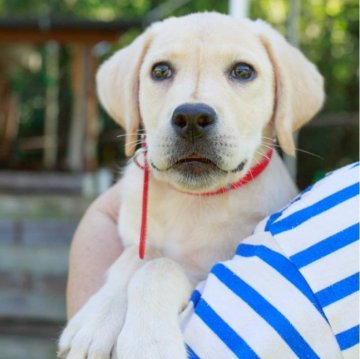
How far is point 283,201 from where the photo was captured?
2.28m

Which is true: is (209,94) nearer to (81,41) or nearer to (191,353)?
(191,353)

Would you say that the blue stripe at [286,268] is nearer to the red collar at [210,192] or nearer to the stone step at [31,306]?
the red collar at [210,192]

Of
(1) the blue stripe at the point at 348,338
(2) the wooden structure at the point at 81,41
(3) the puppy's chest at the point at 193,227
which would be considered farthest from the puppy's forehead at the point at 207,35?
(2) the wooden structure at the point at 81,41

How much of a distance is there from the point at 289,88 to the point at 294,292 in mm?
949

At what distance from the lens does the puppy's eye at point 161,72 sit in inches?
89.8

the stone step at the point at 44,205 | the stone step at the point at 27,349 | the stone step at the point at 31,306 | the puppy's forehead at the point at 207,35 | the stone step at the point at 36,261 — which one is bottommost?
the stone step at the point at 27,349

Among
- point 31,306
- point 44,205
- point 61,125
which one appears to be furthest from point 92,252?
point 61,125

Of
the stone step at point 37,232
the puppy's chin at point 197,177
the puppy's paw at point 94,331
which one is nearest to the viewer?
the puppy's paw at point 94,331

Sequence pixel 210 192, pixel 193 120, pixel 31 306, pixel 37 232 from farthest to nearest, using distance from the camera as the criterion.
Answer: pixel 37 232
pixel 31 306
pixel 210 192
pixel 193 120

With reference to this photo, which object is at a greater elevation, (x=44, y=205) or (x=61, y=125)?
(x=61, y=125)

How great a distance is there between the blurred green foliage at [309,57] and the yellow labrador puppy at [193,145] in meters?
8.13

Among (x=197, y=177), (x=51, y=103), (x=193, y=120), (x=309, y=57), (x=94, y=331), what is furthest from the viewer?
(x=51, y=103)

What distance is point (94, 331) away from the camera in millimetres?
1825

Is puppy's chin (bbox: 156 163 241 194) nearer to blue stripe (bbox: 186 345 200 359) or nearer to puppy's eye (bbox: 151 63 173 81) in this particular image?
puppy's eye (bbox: 151 63 173 81)
